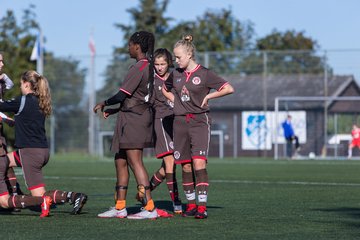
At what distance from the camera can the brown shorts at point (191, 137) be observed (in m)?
10.7

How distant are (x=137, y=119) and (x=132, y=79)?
45 centimetres

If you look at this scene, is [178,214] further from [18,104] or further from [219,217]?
[18,104]

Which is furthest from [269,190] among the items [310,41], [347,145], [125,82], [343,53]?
[310,41]

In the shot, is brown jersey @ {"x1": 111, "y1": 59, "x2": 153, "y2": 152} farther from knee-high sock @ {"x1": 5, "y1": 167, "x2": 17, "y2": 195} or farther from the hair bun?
knee-high sock @ {"x1": 5, "y1": 167, "x2": 17, "y2": 195}

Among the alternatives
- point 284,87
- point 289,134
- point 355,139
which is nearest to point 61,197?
point 355,139

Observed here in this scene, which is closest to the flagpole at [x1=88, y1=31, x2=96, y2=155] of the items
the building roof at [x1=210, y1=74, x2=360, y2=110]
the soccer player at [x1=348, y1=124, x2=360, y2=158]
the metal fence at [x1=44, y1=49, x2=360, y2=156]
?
the metal fence at [x1=44, y1=49, x2=360, y2=156]

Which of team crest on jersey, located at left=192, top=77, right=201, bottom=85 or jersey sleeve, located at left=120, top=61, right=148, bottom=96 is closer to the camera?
jersey sleeve, located at left=120, top=61, right=148, bottom=96

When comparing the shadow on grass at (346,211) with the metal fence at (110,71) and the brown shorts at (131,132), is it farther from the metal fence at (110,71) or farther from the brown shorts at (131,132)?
the metal fence at (110,71)

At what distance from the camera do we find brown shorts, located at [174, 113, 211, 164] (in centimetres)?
1066

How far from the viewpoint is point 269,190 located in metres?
15.5

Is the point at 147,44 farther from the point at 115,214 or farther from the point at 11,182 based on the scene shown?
the point at 11,182

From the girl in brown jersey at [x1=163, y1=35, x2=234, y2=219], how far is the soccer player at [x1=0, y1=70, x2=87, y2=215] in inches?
47.8

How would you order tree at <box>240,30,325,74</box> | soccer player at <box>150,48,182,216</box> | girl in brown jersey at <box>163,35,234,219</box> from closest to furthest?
girl in brown jersey at <box>163,35,234,219</box>
soccer player at <box>150,48,182,216</box>
tree at <box>240,30,325,74</box>

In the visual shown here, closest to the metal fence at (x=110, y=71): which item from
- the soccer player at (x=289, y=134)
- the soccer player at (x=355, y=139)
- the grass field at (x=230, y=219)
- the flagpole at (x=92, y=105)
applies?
the flagpole at (x=92, y=105)
